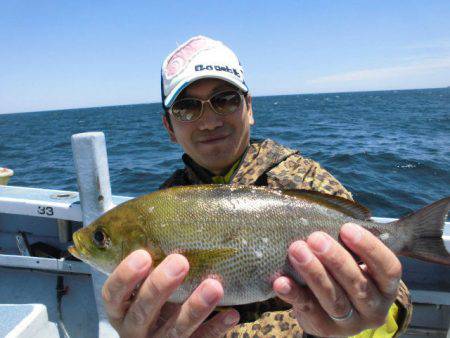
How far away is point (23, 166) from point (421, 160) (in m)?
17.9

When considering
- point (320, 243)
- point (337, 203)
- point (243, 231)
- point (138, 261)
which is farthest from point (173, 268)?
point (337, 203)

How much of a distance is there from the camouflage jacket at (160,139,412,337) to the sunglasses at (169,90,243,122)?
0.39 m

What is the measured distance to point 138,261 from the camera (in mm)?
1731

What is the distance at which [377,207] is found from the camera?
8500 mm

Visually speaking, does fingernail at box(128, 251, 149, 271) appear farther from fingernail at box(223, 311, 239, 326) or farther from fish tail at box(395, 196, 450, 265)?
fish tail at box(395, 196, 450, 265)

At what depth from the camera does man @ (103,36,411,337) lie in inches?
68.0

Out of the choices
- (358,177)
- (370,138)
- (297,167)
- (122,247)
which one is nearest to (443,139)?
(370,138)

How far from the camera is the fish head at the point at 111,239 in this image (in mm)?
1979

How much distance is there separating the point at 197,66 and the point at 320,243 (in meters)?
1.47

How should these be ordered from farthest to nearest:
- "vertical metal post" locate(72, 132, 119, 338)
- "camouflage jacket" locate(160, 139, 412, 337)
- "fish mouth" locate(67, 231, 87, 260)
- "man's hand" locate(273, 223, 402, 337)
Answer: "vertical metal post" locate(72, 132, 119, 338), "camouflage jacket" locate(160, 139, 412, 337), "fish mouth" locate(67, 231, 87, 260), "man's hand" locate(273, 223, 402, 337)

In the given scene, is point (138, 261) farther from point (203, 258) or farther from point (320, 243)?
point (320, 243)

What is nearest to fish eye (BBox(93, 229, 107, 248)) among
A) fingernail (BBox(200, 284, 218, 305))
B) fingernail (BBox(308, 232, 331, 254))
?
fingernail (BBox(200, 284, 218, 305))

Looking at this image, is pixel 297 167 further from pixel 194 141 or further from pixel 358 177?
pixel 358 177

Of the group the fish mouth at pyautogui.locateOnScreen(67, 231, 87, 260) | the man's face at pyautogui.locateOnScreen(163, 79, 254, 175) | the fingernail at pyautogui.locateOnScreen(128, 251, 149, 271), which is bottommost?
the fish mouth at pyautogui.locateOnScreen(67, 231, 87, 260)
